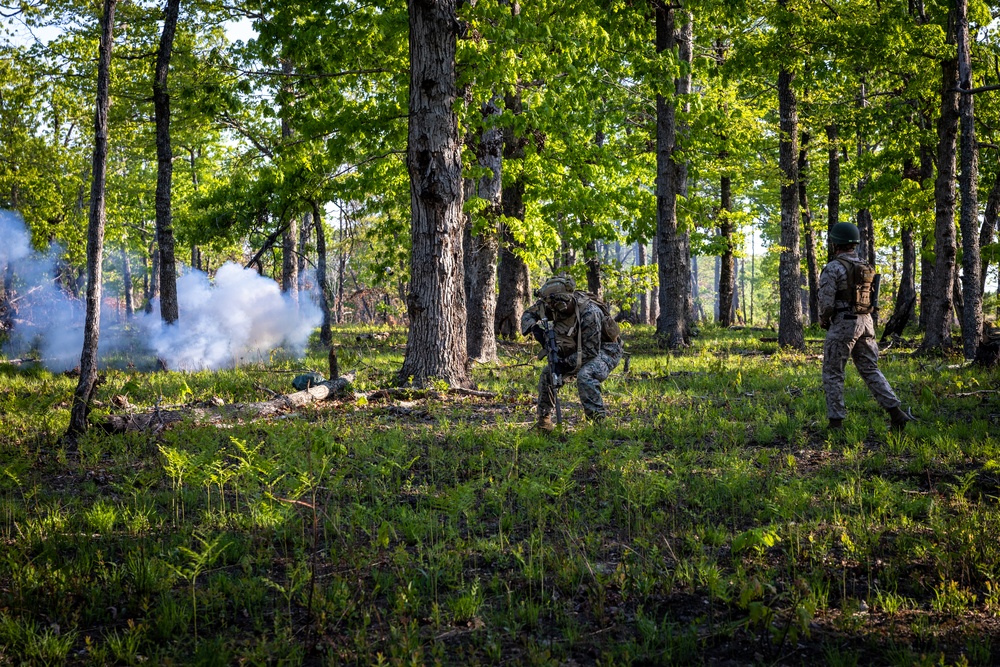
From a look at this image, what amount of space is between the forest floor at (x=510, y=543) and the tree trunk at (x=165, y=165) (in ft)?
19.2

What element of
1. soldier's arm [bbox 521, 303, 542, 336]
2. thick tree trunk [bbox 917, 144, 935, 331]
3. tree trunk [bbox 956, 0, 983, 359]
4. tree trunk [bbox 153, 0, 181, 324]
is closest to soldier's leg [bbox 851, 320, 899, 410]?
soldier's arm [bbox 521, 303, 542, 336]

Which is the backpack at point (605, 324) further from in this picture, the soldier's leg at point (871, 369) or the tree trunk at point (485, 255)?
the tree trunk at point (485, 255)

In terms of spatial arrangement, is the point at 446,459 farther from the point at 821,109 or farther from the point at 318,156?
the point at 821,109

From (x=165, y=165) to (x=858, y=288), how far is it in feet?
40.3

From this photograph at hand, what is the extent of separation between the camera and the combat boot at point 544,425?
24.3ft

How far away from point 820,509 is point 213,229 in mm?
15206

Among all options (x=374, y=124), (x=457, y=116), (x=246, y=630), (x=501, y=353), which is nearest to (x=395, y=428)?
(x=246, y=630)

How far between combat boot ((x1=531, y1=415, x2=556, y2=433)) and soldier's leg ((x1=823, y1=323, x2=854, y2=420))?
306cm

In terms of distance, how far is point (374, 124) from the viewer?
37.4 ft

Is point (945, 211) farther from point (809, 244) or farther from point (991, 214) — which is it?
point (809, 244)

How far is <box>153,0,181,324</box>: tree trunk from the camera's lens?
41.0 ft

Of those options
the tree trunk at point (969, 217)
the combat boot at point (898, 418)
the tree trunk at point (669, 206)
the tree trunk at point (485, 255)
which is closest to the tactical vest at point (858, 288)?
the combat boot at point (898, 418)

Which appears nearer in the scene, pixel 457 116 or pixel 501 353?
pixel 457 116

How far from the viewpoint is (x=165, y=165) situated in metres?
13.0
